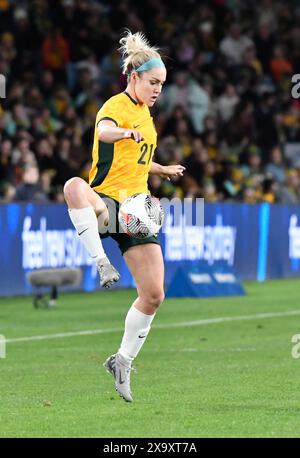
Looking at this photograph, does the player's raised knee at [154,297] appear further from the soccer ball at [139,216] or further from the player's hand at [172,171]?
the player's hand at [172,171]

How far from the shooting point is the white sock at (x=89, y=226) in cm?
910

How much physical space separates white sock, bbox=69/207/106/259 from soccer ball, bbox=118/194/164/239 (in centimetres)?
20

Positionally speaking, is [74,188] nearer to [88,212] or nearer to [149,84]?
[88,212]

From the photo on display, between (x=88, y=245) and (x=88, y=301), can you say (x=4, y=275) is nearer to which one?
(x=88, y=301)

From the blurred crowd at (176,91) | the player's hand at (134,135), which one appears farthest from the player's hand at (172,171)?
the blurred crowd at (176,91)

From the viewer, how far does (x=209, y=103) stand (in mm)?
27578

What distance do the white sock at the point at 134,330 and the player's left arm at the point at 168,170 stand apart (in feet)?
3.32

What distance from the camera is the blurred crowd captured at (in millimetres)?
22500

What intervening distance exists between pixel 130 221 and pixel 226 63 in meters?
20.4

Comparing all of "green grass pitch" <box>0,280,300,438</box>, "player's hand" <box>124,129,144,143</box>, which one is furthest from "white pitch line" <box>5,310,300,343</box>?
"player's hand" <box>124,129,144,143</box>

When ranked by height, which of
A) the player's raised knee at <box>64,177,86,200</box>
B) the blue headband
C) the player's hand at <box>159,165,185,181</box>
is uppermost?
the blue headband

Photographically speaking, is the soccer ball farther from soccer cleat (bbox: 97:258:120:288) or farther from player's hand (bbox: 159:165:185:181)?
player's hand (bbox: 159:165:185:181)

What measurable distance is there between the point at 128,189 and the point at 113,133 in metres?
0.57
